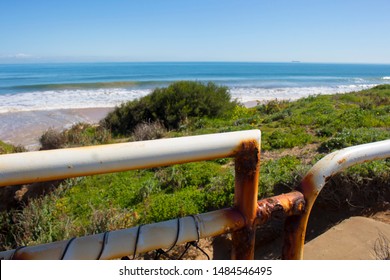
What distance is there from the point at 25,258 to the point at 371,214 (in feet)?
12.1

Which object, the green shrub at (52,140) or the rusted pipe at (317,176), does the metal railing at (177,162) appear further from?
the green shrub at (52,140)

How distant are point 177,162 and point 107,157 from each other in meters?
0.22

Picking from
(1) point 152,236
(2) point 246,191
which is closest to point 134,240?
(1) point 152,236

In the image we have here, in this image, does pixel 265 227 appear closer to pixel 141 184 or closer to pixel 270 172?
pixel 270 172

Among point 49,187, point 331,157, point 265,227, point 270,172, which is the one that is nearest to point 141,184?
point 49,187

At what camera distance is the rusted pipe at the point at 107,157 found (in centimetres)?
90

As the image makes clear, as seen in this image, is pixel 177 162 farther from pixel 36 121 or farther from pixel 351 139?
pixel 36 121

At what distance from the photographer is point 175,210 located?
438cm

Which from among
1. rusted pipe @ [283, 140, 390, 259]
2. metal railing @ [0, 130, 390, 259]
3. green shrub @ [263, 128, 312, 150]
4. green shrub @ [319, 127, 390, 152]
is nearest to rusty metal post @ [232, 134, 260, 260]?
metal railing @ [0, 130, 390, 259]

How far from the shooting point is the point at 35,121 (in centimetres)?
1580

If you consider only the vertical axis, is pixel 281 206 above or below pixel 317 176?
below

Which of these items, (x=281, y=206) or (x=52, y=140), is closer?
(x=281, y=206)

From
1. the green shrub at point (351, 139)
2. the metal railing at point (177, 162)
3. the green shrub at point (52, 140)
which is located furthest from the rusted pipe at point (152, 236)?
the green shrub at point (52, 140)

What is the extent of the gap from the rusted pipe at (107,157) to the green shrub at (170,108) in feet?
34.0
